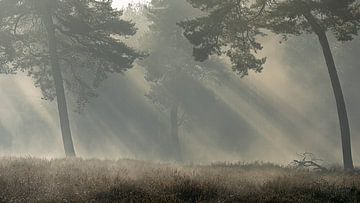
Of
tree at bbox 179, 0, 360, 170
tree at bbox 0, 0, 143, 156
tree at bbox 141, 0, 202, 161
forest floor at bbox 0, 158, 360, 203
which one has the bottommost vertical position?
forest floor at bbox 0, 158, 360, 203

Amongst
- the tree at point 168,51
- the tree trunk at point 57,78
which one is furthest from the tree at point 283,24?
the tree at point 168,51

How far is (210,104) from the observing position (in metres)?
47.4

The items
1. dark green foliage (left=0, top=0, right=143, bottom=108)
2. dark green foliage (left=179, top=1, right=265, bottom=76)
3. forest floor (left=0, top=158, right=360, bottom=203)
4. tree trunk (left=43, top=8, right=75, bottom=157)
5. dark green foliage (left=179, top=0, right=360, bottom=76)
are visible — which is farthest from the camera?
tree trunk (left=43, top=8, right=75, bottom=157)

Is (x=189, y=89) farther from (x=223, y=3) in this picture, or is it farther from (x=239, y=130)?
(x=223, y=3)

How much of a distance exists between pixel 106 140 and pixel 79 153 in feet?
10.4

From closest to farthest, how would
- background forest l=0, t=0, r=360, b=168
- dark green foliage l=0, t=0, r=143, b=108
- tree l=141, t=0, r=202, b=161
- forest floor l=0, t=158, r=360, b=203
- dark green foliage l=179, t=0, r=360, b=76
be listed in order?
forest floor l=0, t=158, r=360, b=203
dark green foliage l=179, t=0, r=360, b=76
dark green foliage l=0, t=0, r=143, b=108
tree l=141, t=0, r=202, b=161
background forest l=0, t=0, r=360, b=168

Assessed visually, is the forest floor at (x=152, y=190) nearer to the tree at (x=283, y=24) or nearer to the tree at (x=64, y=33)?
the tree at (x=283, y=24)

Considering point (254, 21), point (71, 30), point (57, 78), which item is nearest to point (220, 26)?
point (254, 21)

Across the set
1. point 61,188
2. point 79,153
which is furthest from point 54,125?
point 61,188

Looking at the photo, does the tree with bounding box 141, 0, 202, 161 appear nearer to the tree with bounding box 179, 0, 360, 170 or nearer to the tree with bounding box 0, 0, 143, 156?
the tree with bounding box 0, 0, 143, 156

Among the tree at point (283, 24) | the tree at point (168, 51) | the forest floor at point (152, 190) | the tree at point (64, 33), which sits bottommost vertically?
the forest floor at point (152, 190)

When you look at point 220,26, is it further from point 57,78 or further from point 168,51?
point 168,51

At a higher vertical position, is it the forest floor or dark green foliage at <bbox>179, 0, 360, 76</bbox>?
dark green foliage at <bbox>179, 0, 360, 76</bbox>

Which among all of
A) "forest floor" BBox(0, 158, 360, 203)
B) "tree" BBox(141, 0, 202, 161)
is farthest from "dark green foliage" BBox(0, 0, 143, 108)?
"forest floor" BBox(0, 158, 360, 203)
